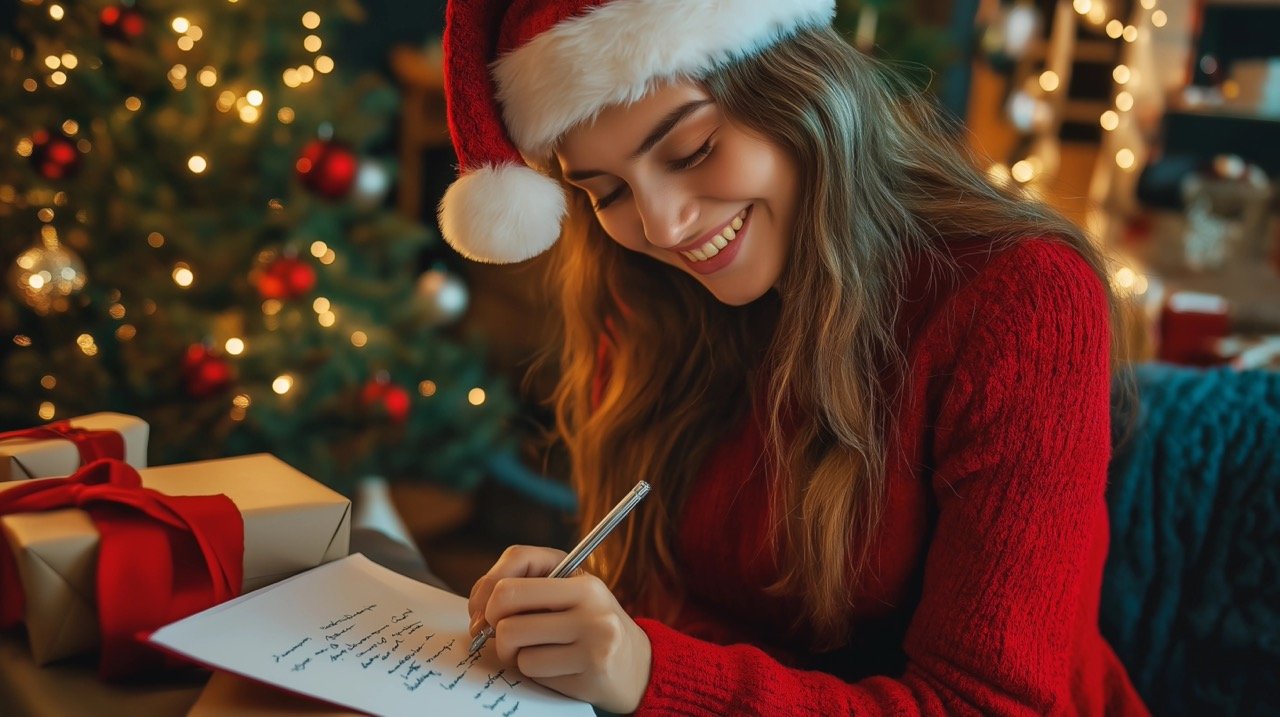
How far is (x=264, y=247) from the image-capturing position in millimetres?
2096

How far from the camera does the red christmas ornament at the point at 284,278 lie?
1.99 m

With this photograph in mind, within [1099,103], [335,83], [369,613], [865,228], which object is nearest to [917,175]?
[865,228]

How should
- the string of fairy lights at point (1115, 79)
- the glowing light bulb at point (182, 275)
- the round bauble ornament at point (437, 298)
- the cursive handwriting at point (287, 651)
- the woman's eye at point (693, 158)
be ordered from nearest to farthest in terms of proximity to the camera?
the cursive handwriting at point (287, 651)
the woman's eye at point (693, 158)
the glowing light bulb at point (182, 275)
the round bauble ornament at point (437, 298)
the string of fairy lights at point (1115, 79)


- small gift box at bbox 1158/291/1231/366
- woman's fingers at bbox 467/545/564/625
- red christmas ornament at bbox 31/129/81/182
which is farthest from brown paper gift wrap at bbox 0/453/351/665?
small gift box at bbox 1158/291/1231/366

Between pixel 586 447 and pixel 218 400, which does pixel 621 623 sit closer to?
pixel 586 447

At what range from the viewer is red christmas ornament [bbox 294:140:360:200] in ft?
6.54

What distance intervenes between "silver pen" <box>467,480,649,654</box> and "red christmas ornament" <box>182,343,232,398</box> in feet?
4.30

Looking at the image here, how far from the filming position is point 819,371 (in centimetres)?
92

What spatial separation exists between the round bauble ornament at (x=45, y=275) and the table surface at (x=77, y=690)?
47.6 inches

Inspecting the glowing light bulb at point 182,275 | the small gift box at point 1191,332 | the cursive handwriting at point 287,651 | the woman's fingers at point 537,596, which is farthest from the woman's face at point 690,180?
the small gift box at point 1191,332

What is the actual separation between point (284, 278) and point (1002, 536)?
156cm

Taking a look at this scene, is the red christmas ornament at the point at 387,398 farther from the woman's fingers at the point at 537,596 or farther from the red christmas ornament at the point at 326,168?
the woman's fingers at the point at 537,596

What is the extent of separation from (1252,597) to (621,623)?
0.64m

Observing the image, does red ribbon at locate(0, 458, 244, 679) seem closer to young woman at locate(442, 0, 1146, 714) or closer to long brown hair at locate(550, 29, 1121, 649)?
young woman at locate(442, 0, 1146, 714)
